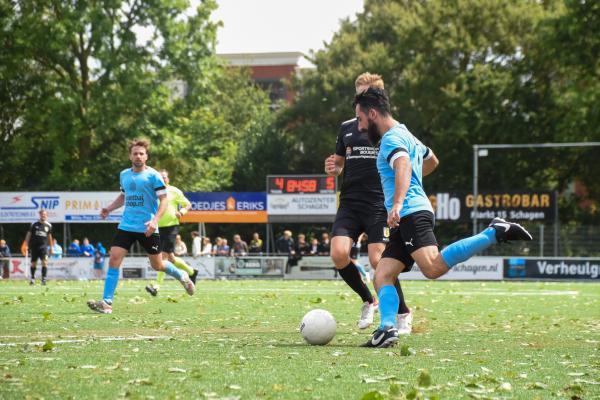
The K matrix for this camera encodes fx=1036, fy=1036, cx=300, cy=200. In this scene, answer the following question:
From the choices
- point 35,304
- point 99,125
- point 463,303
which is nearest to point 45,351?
point 35,304

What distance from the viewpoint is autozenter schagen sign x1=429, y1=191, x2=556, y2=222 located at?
123ft

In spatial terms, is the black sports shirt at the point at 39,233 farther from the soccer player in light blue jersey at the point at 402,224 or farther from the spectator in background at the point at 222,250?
the soccer player in light blue jersey at the point at 402,224

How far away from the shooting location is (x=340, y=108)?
A: 57875mm

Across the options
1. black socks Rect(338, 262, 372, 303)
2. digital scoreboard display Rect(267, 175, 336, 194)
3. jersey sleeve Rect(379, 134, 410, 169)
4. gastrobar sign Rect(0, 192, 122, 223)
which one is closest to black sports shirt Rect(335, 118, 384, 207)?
black socks Rect(338, 262, 372, 303)

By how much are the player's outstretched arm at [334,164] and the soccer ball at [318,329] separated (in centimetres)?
200

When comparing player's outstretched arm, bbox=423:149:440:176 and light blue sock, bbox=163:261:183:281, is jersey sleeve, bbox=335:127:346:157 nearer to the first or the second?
player's outstretched arm, bbox=423:149:440:176

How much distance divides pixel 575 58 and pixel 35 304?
34.2m

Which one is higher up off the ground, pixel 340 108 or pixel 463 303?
pixel 340 108

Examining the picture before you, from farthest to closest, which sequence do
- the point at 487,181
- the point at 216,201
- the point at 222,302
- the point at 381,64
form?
the point at 381,64 → the point at 487,181 → the point at 216,201 → the point at 222,302

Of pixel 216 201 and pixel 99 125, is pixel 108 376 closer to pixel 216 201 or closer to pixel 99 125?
Answer: pixel 216 201

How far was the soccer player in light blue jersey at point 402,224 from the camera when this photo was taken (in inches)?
326

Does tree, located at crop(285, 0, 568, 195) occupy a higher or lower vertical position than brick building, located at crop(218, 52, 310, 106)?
lower

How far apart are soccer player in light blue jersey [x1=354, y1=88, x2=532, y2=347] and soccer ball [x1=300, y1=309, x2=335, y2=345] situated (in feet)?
1.16

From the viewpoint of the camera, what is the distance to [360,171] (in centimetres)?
1048
